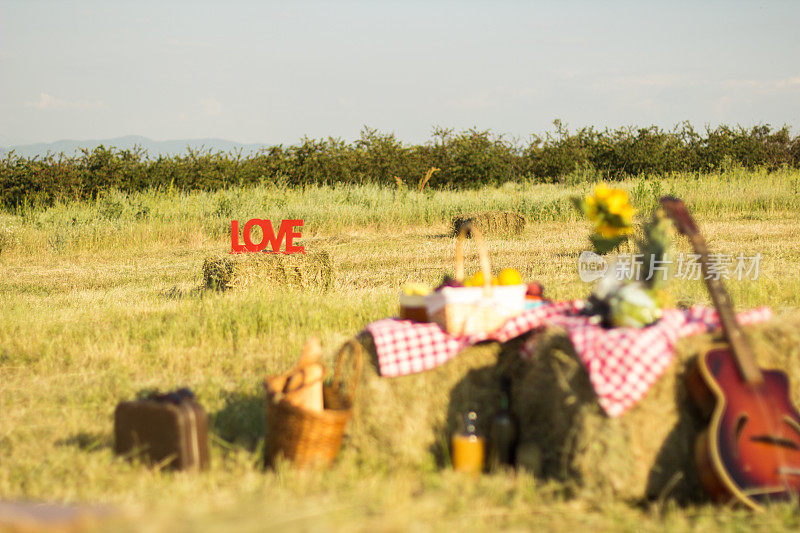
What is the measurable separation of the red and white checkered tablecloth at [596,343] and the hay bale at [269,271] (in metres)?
5.16

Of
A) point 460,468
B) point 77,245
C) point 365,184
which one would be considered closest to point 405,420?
point 460,468

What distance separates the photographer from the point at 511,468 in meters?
3.70

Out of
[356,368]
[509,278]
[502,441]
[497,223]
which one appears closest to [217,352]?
[356,368]

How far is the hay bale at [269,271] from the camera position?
9.13 metres

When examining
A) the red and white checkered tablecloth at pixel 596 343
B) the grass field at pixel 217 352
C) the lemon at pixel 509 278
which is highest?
the lemon at pixel 509 278

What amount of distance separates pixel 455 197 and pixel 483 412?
16.9 meters

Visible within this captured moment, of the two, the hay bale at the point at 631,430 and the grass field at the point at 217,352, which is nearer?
the grass field at the point at 217,352

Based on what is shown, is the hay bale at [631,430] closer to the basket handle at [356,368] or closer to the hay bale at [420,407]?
the hay bale at [420,407]

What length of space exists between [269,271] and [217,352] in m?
3.30

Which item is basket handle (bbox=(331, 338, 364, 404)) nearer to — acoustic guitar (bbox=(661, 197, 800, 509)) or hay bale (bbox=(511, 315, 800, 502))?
hay bale (bbox=(511, 315, 800, 502))

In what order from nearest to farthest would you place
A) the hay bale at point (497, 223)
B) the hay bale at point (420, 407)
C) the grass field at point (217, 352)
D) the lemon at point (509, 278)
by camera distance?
the grass field at point (217, 352), the hay bale at point (420, 407), the lemon at point (509, 278), the hay bale at point (497, 223)

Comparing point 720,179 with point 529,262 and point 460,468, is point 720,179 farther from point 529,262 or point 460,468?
point 460,468

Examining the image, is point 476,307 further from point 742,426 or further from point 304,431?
point 742,426

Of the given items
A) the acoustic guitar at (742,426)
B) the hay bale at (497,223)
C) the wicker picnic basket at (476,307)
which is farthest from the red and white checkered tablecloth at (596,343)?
the hay bale at (497,223)
